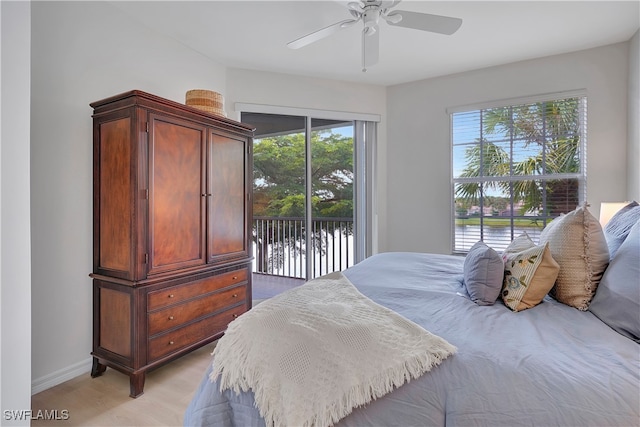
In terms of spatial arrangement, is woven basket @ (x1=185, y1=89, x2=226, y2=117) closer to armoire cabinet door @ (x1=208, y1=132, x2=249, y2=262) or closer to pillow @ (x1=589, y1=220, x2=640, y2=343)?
armoire cabinet door @ (x1=208, y1=132, x2=249, y2=262)

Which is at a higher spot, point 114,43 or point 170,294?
point 114,43

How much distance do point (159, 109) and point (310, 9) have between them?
129 centimetres

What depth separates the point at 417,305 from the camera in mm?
1329

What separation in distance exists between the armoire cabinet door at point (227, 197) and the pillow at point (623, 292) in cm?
220

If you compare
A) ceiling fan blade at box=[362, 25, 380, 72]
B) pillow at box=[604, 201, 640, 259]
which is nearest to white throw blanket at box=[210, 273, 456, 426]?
pillow at box=[604, 201, 640, 259]

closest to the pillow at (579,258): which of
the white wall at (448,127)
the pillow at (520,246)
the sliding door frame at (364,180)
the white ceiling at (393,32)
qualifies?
the pillow at (520,246)

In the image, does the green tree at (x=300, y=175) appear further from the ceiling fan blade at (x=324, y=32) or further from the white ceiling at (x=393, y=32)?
the ceiling fan blade at (x=324, y=32)

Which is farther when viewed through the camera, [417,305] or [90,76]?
[90,76]

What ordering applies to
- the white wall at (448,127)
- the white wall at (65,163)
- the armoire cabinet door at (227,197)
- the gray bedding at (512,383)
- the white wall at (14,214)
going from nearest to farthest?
the gray bedding at (512,383)
the white wall at (14,214)
the white wall at (65,163)
the armoire cabinet door at (227,197)
the white wall at (448,127)

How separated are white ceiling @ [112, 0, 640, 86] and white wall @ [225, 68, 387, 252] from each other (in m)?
0.13

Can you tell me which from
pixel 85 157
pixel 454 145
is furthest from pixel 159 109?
pixel 454 145

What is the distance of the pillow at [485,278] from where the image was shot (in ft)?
4.41

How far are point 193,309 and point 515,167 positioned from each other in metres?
3.29

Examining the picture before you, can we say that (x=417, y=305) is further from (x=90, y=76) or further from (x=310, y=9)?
(x=90, y=76)
